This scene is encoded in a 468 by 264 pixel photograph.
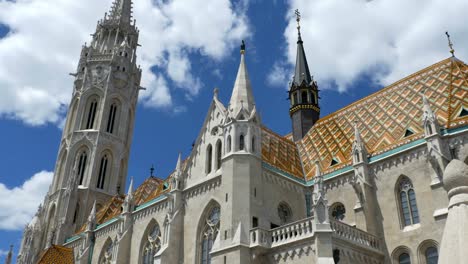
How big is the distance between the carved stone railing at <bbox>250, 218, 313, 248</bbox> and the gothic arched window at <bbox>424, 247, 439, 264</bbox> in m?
5.78

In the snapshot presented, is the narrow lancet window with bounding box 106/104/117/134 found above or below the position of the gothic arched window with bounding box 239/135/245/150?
above

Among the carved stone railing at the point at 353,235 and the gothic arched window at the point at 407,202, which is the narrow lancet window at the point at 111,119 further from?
the gothic arched window at the point at 407,202

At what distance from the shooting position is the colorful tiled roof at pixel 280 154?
2517cm

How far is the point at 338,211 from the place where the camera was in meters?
23.7

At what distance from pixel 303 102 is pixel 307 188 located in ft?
38.3

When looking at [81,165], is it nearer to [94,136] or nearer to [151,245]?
→ [94,136]

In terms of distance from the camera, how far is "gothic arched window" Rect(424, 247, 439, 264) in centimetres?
1906

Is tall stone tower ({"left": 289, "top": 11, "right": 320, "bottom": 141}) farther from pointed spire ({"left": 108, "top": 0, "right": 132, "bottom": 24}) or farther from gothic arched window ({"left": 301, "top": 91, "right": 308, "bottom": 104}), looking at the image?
pointed spire ({"left": 108, "top": 0, "right": 132, "bottom": 24})

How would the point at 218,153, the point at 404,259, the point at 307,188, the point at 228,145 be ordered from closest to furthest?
the point at 404,259
the point at 228,145
the point at 218,153
the point at 307,188

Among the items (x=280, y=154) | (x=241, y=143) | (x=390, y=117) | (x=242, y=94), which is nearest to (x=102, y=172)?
(x=280, y=154)

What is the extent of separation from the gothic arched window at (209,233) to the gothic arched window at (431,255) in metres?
10.3

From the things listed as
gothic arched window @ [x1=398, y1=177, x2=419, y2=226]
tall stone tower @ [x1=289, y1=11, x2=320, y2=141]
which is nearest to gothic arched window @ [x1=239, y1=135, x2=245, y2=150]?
gothic arched window @ [x1=398, y1=177, x2=419, y2=226]

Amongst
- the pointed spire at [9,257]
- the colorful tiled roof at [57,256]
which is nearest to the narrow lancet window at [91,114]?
the colorful tiled roof at [57,256]

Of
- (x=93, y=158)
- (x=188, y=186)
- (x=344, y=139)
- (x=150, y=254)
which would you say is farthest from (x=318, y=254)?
(x=93, y=158)
